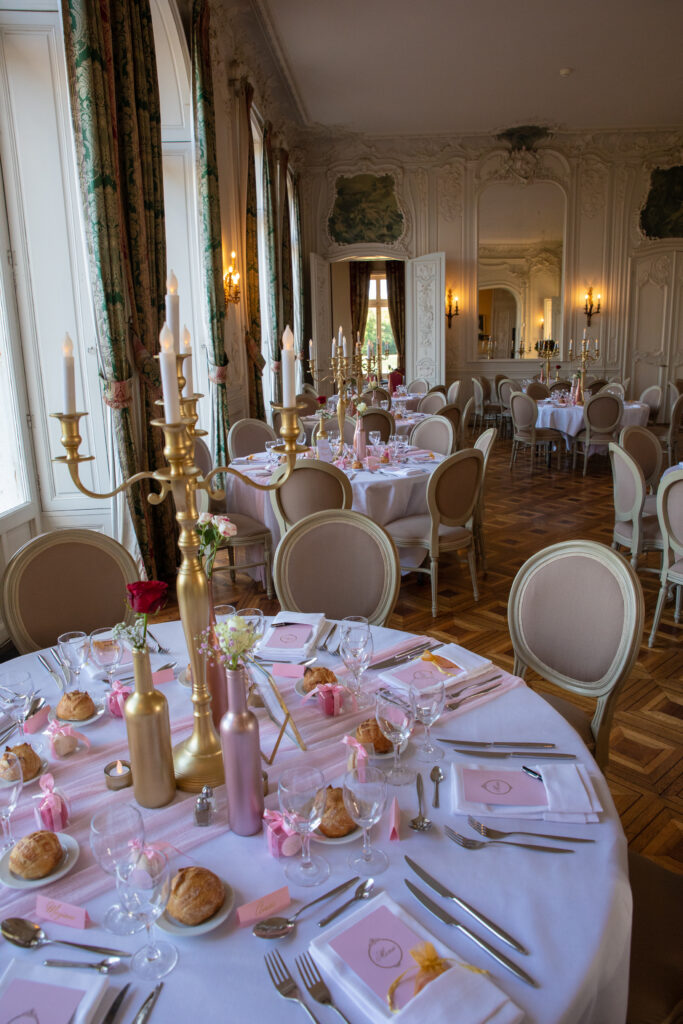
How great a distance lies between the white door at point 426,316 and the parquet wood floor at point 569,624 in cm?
374

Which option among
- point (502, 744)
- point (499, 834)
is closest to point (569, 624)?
point (502, 744)

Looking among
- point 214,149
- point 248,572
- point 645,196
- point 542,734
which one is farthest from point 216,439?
point 645,196

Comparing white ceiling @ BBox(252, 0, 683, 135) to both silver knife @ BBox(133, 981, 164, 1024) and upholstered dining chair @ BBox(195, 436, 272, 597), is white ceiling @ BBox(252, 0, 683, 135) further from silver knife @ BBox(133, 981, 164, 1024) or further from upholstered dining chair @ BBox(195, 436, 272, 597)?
silver knife @ BBox(133, 981, 164, 1024)

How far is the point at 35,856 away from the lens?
110 centimetres

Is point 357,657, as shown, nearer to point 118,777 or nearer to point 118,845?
point 118,777

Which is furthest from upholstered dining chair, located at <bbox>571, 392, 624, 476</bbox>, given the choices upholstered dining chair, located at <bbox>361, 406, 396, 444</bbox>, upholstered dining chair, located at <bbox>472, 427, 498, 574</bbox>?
upholstered dining chair, located at <bbox>472, 427, 498, 574</bbox>

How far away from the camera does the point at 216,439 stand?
20.3 ft

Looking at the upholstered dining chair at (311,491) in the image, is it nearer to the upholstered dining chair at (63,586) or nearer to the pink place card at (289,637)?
the upholstered dining chair at (63,586)

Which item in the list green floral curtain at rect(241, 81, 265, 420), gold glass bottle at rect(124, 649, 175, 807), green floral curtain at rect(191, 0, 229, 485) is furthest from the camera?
green floral curtain at rect(241, 81, 265, 420)

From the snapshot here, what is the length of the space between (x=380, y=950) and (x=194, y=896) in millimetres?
275

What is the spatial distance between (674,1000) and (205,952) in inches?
32.4

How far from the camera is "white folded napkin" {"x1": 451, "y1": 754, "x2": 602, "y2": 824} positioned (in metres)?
1.22

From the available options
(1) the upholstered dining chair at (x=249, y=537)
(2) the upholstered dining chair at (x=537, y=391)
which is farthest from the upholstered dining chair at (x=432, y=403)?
(1) the upholstered dining chair at (x=249, y=537)

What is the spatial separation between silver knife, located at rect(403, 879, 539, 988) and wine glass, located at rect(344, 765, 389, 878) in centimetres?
6
